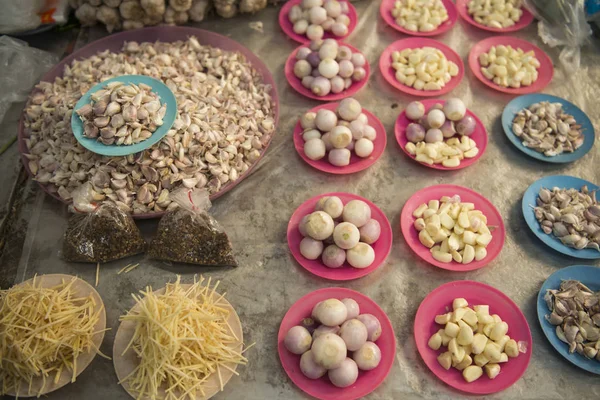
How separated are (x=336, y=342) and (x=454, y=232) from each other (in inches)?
31.7

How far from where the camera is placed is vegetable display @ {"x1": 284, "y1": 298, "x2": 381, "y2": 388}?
167 centimetres

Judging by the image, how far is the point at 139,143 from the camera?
208cm

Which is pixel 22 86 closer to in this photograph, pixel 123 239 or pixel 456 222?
pixel 123 239

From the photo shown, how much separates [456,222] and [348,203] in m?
0.51

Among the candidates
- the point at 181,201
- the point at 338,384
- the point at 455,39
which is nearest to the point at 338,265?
the point at 338,384

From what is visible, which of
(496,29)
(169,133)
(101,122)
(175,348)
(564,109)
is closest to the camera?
(175,348)

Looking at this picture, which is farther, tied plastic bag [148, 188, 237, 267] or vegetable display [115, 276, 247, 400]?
tied plastic bag [148, 188, 237, 267]

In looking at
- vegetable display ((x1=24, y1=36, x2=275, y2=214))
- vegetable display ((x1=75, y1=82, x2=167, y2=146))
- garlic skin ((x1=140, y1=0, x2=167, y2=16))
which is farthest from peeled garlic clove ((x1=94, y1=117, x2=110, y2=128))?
garlic skin ((x1=140, y1=0, x2=167, y2=16))

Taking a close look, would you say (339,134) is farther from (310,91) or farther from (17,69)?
(17,69)

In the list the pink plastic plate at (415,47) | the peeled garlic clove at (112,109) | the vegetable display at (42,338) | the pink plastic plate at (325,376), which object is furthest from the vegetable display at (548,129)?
the vegetable display at (42,338)

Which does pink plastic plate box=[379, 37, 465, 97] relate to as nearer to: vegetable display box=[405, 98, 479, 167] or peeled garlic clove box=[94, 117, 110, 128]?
vegetable display box=[405, 98, 479, 167]

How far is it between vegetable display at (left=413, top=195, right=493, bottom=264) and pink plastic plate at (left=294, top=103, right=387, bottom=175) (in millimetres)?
399

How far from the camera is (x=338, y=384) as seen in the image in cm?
170

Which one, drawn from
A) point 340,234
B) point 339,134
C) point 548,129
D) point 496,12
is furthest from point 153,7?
point 548,129
